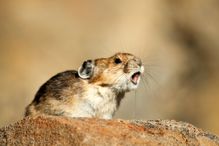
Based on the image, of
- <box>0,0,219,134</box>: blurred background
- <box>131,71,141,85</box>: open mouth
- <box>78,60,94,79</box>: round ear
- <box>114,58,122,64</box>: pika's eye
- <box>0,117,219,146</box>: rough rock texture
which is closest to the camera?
<box>0,117,219,146</box>: rough rock texture

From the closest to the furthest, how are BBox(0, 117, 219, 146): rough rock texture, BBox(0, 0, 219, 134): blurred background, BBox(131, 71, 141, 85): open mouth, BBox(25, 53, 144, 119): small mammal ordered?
BBox(0, 117, 219, 146): rough rock texture → BBox(25, 53, 144, 119): small mammal → BBox(131, 71, 141, 85): open mouth → BBox(0, 0, 219, 134): blurred background

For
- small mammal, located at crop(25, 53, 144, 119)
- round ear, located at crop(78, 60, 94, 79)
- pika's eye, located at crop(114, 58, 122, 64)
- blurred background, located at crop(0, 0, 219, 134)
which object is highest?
pika's eye, located at crop(114, 58, 122, 64)

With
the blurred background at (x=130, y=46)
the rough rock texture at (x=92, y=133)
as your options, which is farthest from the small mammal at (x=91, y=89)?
the blurred background at (x=130, y=46)

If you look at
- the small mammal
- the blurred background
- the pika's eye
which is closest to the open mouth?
the small mammal

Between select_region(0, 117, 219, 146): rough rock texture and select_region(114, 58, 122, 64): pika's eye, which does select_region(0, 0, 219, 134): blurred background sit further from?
select_region(0, 117, 219, 146): rough rock texture

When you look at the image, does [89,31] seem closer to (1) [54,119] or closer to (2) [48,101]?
(2) [48,101]

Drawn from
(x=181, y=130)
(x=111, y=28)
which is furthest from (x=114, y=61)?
(x=111, y=28)

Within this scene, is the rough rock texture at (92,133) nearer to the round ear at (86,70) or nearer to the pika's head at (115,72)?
the pika's head at (115,72)

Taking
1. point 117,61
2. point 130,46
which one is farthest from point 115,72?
point 130,46
